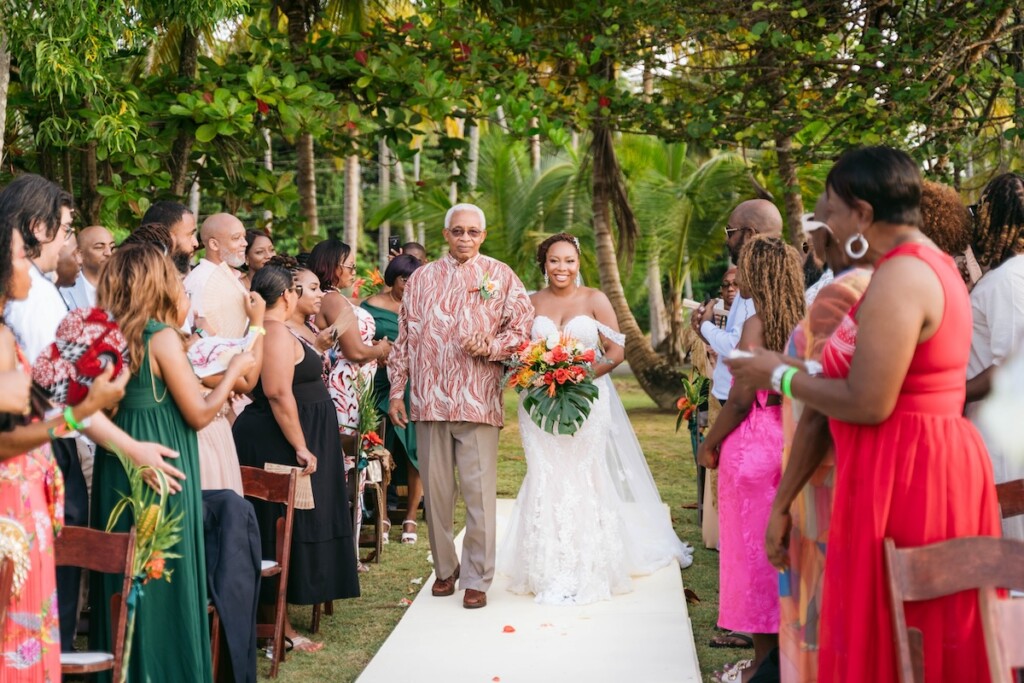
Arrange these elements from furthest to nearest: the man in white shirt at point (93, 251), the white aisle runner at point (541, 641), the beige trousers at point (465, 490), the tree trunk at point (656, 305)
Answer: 1. the tree trunk at point (656, 305)
2. the beige trousers at point (465, 490)
3. the man in white shirt at point (93, 251)
4. the white aisle runner at point (541, 641)

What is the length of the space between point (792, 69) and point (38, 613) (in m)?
8.77

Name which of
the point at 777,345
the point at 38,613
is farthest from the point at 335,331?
the point at 38,613

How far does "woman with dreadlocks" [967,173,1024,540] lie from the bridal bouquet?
2.71 meters

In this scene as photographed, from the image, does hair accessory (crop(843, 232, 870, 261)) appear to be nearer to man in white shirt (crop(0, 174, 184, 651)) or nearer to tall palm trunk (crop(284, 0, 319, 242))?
man in white shirt (crop(0, 174, 184, 651))

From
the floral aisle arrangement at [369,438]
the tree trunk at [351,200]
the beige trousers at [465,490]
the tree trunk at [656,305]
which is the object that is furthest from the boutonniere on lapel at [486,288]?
the tree trunk at [656,305]

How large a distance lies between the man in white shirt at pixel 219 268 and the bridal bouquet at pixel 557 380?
1.95 metres

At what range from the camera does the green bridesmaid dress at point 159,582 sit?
4625 mm

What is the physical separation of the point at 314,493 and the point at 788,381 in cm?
393

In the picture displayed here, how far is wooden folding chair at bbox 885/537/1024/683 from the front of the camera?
3156mm

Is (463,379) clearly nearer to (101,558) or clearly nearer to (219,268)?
(219,268)

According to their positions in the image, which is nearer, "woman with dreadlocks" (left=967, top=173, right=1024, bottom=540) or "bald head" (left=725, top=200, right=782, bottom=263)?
"woman with dreadlocks" (left=967, top=173, right=1024, bottom=540)

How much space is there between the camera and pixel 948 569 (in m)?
3.17

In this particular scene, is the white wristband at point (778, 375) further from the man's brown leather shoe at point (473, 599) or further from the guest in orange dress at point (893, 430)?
the man's brown leather shoe at point (473, 599)

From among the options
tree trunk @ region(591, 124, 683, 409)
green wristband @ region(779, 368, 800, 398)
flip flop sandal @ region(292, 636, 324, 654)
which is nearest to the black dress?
flip flop sandal @ region(292, 636, 324, 654)
